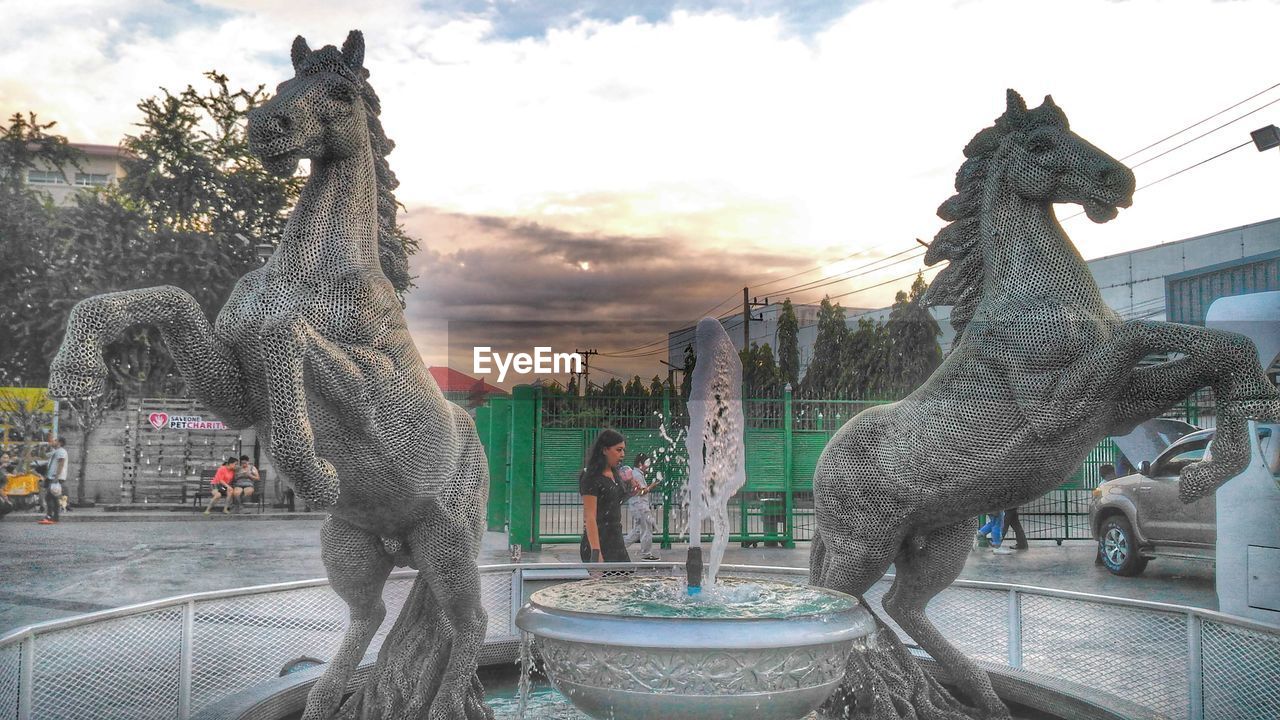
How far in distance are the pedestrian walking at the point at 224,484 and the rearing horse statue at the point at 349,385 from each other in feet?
45.1

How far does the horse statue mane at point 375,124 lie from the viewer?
340 cm

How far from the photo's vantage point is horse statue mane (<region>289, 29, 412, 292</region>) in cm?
340

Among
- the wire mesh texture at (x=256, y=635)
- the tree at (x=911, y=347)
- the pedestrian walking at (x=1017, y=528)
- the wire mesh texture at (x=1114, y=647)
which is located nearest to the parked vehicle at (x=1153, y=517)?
the pedestrian walking at (x=1017, y=528)

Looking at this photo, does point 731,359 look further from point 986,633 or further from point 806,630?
point 986,633

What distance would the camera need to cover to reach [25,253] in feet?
49.2

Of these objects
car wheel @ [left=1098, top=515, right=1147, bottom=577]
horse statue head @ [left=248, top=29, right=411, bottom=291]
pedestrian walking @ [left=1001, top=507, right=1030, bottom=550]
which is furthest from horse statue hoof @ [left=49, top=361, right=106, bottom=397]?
pedestrian walking @ [left=1001, top=507, right=1030, bottom=550]

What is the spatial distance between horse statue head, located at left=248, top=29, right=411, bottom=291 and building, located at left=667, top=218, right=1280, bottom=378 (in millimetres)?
6138

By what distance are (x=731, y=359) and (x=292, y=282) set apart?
63.6 inches

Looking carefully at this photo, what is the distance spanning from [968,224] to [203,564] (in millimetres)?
9688

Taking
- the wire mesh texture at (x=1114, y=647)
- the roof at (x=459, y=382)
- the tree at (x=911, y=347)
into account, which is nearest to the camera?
the wire mesh texture at (x=1114, y=647)

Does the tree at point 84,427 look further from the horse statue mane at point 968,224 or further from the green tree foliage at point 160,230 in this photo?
the horse statue mane at point 968,224

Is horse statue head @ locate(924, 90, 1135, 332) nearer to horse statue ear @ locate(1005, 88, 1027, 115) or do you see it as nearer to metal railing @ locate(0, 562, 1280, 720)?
horse statue ear @ locate(1005, 88, 1027, 115)

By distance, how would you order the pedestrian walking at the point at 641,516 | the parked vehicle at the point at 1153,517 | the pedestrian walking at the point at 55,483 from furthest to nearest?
the pedestrian walking at the point at 55,483, the parked vehicle at the point at 1153,517, the pedestrian walking at the point at 641,516

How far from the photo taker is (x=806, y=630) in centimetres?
266
